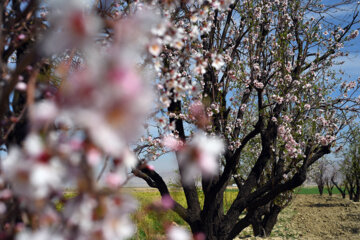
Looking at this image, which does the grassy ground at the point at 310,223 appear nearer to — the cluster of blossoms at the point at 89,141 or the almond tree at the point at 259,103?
the almond tree at the point at 259,103

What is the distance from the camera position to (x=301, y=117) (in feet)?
21.8

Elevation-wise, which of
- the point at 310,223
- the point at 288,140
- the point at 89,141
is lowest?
the point at 310,223

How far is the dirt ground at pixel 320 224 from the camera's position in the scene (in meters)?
11.1

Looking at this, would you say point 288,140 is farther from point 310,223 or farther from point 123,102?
point 310,223

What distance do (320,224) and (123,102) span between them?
1420 cm

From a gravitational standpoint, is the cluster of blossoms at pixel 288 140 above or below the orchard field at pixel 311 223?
above

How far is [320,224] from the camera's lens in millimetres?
12930

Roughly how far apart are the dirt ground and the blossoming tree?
15.8 ft

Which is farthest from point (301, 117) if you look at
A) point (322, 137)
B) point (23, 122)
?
point (23, 122)

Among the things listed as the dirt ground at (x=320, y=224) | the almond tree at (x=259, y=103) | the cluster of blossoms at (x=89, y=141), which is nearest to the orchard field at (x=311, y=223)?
the dirt ground at (x=320, y=224)

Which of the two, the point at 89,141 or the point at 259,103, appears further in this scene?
the point at 259,103

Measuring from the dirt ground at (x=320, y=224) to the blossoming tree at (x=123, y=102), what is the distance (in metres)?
4.83

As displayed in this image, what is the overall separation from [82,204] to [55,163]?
6.3 inches

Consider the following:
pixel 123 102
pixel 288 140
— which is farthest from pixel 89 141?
pixel 288 140
